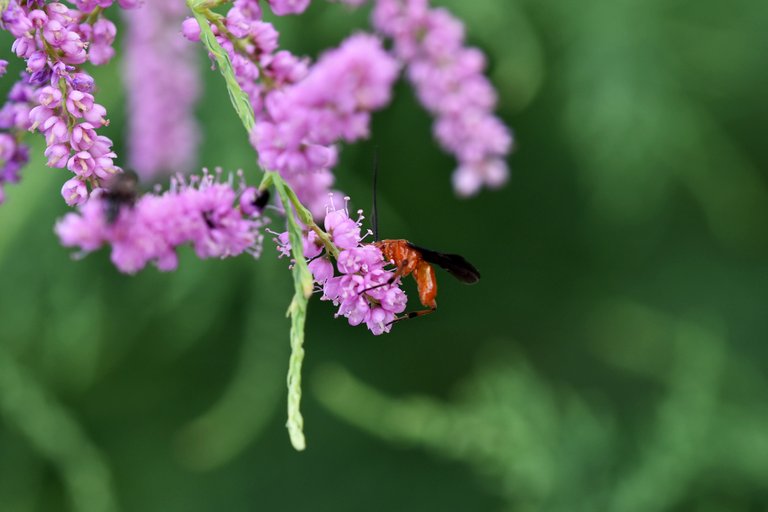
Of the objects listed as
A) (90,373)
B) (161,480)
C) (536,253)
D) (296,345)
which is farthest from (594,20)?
(161,480)

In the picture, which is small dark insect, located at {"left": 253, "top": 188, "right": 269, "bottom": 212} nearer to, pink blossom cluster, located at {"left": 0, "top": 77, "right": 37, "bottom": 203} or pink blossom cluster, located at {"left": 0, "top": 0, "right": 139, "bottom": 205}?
pink blossom cluster, located at {"left": 0, "top": 0, "right": 139, "bottom": 205}

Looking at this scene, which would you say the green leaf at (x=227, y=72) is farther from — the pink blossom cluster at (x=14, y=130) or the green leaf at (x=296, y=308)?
the pink blossom cluster at (x=14, y=130)

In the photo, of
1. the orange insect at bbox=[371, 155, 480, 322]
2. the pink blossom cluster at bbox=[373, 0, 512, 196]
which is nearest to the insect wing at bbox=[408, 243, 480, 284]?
the orange insect at bbox=[371, 155, 480, 322]

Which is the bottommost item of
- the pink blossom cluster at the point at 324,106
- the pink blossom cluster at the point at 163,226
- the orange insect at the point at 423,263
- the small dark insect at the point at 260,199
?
the orange insect at the point at 423,263

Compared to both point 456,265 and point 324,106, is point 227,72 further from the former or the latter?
point 456,265

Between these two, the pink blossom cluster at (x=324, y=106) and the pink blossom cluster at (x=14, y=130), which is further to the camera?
the pink blossom cluster at (x=14, y=130)

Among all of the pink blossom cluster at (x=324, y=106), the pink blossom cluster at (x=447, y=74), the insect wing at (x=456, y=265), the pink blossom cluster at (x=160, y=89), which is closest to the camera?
Result: the pink blossom cluster at (x=324, y=106)

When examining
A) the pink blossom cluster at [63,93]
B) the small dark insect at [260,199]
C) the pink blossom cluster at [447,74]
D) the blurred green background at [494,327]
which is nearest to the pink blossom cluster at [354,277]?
the small dark insect at [260,199]

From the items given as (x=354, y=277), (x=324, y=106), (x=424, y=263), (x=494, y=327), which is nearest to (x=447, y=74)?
(x=424, y=263)
